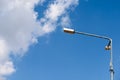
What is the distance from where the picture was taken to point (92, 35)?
39.3 m

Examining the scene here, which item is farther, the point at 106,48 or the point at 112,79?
the point at 106,48

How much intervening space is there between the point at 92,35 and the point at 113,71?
11.3 feet

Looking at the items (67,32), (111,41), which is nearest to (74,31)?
(67,32)

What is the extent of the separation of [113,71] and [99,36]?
3219mm

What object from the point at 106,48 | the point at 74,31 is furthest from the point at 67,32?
the point at 106,48

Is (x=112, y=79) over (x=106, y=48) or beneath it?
beneath

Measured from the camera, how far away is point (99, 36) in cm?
3934

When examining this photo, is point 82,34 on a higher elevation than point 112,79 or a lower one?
higher

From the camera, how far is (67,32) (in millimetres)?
38688

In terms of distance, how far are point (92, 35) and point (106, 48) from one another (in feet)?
4.90

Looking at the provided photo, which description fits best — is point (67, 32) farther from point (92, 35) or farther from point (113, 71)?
point (113, 71)

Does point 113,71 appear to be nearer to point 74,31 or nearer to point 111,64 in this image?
point 111,64

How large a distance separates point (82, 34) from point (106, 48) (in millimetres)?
2163

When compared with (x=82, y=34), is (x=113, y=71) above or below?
below
